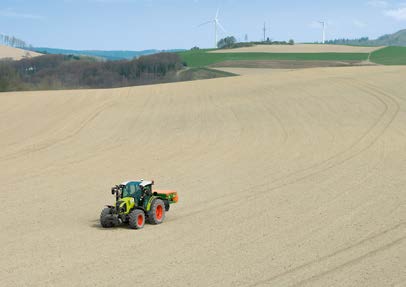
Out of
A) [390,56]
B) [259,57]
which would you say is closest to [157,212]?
[390,56]

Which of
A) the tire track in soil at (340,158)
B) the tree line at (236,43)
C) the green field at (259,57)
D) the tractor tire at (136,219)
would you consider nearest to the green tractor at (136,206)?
the tractor tire at (136,219)

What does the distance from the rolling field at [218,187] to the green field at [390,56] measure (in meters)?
35.2

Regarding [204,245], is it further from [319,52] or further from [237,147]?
[319,52]

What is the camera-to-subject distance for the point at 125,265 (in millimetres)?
9625

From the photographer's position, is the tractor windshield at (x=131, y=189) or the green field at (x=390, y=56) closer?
the tractor windshield at (x=131, y=189)

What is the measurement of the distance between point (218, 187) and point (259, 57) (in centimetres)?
7454

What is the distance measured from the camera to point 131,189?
1233cm

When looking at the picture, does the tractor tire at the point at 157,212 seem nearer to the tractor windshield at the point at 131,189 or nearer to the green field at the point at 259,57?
the tractor windshield at the point at 131,189

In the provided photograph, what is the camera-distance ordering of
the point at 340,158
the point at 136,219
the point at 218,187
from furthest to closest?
the point at 340,158 < the point at 218,187 < the point at 136,219

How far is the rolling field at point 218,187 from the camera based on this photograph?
953cm

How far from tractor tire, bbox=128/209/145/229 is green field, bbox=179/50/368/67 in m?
70.7

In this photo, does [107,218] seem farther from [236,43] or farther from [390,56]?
[236,43]

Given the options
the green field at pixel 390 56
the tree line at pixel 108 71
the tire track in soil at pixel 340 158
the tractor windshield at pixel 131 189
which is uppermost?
the tractor windshield at pixel 131 189

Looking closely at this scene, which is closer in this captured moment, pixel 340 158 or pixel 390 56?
pixel 340 158
